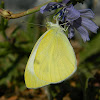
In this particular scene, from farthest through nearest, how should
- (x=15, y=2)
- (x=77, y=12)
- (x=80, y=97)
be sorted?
(x=15, y=2) < (x=80, y=97) < (x=77, y=12)

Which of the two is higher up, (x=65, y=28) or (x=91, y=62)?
(x=65, y=28)

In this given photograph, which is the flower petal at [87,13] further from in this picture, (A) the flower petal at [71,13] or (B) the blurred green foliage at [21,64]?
(B) the blurred green foliage at [21,64]

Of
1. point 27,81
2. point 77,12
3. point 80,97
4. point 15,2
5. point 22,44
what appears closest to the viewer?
point 77,12

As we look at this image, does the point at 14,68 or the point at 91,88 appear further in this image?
the point at 14,68

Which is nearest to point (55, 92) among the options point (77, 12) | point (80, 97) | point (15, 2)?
point (80, 97)

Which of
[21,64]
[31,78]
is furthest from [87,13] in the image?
[21,64]

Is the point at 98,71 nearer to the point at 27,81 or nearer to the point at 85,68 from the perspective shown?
the point at 85,68

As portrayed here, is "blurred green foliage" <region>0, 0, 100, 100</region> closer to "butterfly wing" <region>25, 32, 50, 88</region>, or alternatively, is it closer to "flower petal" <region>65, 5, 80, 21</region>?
"butterfly wing" <region>25, 32, 50, 88</region>
